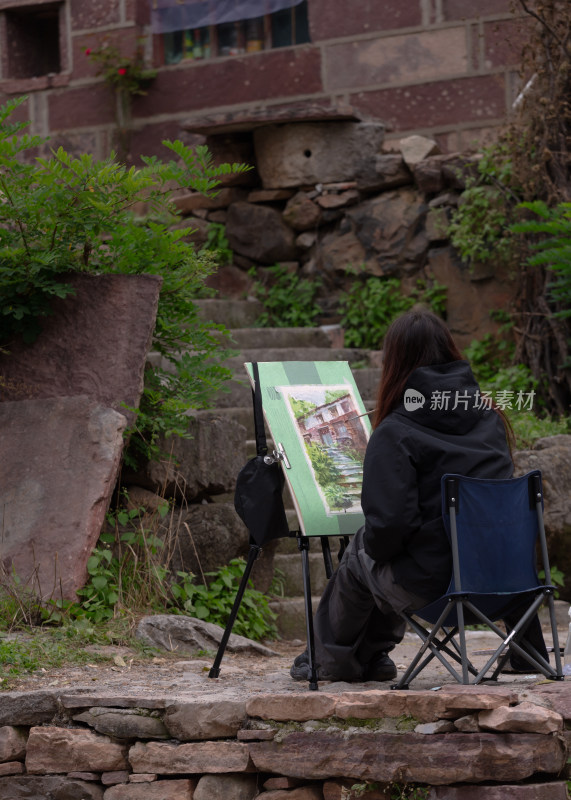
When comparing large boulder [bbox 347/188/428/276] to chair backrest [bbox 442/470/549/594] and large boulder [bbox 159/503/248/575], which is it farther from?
chair backrest [bbox 442/470/549/594]

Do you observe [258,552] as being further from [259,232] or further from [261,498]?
[259,232]

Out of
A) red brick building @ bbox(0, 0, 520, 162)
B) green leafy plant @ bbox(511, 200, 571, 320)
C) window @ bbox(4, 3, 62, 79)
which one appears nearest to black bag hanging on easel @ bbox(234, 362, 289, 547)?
green leafy plant @ bbox(511, 200, 571, 320)

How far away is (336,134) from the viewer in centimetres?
938

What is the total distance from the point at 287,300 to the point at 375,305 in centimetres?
84

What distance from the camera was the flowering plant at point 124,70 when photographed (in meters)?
10.9

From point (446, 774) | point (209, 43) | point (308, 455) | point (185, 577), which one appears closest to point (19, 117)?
point (209, 43)

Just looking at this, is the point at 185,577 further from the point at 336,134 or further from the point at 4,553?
the point at 336,134

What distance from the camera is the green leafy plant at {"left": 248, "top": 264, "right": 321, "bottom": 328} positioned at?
940 cm

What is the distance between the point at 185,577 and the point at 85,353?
4.35ft

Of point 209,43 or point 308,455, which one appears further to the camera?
point 209,43

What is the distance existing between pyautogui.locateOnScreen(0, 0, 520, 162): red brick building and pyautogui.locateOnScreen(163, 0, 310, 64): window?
0.03ft

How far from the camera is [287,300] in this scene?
9.45 m

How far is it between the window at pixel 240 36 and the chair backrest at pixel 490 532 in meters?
7.95

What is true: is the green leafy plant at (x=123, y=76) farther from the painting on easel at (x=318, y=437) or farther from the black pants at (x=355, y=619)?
the black pants at (x=355, y=619)
